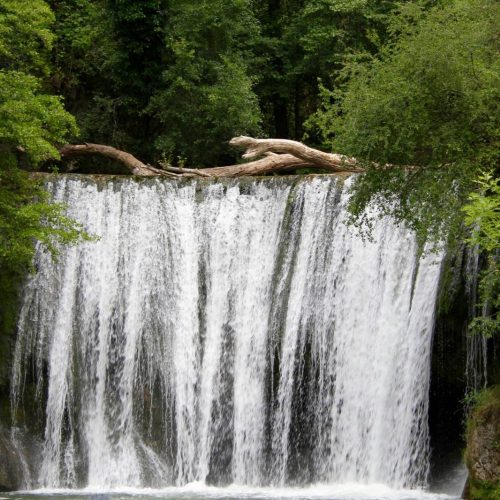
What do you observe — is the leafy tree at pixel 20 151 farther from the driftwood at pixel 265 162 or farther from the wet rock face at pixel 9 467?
the driftwood at pixel 265 162

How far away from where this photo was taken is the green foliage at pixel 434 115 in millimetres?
16766

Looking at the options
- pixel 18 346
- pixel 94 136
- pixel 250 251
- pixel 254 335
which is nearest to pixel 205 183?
pixel 250 251

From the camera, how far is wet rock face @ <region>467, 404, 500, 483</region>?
16.0 metres

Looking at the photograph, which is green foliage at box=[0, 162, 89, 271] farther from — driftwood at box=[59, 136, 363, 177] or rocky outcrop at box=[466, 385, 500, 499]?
rocky outcrop at box=[466, 385, 500, 499]

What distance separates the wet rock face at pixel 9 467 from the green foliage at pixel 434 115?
8494 millimetres

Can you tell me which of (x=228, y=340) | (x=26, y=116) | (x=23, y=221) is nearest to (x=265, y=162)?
(x=228, y=340)

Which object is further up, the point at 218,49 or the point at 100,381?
the point at 218,49

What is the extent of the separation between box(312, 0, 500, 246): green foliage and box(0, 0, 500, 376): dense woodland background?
2 cm

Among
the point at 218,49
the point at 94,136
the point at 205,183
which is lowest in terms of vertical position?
the point at 205,183

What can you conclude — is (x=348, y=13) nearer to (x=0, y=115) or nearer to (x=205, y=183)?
(x=205, y=183)

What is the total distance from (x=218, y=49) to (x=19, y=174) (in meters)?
A: 8.55

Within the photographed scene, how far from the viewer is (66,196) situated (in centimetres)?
2286

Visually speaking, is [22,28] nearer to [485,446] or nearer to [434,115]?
[434,115]

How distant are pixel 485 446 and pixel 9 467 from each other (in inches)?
350
